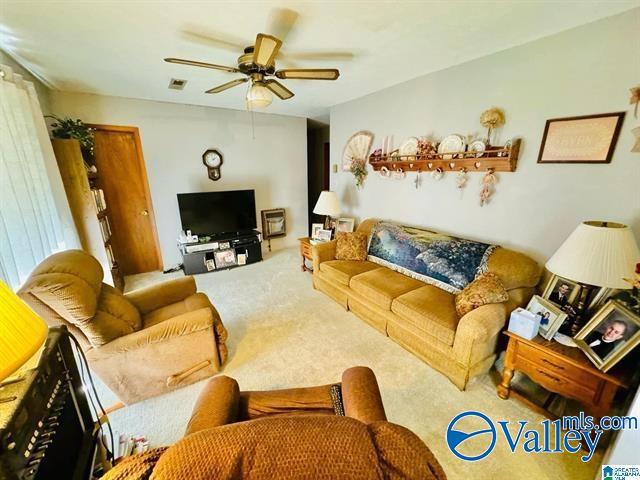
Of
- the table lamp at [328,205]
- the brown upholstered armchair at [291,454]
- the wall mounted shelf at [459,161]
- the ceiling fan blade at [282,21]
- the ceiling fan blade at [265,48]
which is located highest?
the ceiling fan blade at [282,21]

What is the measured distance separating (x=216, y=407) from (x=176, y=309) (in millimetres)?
1372

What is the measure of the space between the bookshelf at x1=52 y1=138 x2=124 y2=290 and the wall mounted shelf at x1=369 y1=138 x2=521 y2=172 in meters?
3.34

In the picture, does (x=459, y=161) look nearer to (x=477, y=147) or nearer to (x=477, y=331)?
(x=477, y=147)

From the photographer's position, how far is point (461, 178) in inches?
101

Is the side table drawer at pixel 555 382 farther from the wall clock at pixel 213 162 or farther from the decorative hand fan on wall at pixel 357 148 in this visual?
the wall clock at pixel 213 162

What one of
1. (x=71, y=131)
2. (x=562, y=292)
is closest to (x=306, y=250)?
(x=562, y=292)

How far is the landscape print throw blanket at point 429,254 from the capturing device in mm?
2279

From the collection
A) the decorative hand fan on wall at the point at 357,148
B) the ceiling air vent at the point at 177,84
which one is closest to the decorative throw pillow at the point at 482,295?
the decorative hand fan on wall at the point at 357,148

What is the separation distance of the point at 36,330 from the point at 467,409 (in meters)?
2.24

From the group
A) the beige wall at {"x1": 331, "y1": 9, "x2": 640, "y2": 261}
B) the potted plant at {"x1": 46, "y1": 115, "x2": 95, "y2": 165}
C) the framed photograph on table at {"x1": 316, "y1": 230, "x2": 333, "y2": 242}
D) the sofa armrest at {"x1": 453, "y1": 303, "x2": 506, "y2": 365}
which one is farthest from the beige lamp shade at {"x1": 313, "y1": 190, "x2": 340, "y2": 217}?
the potted plant at {"x1": 46, "y1": 115, "x2": 95, "y2": 165}

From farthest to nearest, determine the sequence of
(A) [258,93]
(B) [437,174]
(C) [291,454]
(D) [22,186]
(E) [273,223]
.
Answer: (E) [273,223] → (B) [437,174] → (A) [258,93] → (D) [22,186] → (C) [291,454]

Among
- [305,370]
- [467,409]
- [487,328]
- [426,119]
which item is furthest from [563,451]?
[426,119]

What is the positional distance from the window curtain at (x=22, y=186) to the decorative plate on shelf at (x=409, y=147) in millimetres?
3330

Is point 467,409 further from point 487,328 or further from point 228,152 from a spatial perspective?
point 228,152
